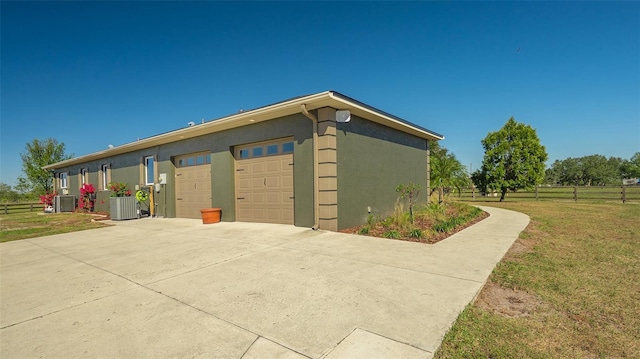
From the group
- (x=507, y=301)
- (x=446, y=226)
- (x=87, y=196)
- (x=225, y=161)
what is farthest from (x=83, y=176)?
(x=507, y=301)

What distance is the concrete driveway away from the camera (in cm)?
198

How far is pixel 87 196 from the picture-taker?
15.8 meters

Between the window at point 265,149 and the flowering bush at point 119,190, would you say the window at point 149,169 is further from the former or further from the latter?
the window at point 265,149

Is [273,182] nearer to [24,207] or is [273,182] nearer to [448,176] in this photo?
[448,176]

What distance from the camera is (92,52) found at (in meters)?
10.5

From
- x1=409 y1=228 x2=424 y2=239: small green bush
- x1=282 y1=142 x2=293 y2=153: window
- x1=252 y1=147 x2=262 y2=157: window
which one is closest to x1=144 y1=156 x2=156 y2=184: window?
x1=252 y1=147 x2=262 y2=157: window

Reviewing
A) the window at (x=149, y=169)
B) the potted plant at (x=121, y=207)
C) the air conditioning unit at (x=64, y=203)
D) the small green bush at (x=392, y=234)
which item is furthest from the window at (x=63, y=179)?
the small green bush at (x=392, y=234)

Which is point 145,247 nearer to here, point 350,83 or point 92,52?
point 92,52

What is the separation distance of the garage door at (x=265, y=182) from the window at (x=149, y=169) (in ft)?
18.9

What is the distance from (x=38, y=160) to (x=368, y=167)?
34838 mm

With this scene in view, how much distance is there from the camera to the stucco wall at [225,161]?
23.9 ft

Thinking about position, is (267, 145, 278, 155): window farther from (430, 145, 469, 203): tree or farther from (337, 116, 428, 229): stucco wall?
(430, 145, 469, 203): tree

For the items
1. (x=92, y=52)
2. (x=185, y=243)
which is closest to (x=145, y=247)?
(x=185, y=243)

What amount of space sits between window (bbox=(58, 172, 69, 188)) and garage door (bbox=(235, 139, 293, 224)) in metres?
18.6
